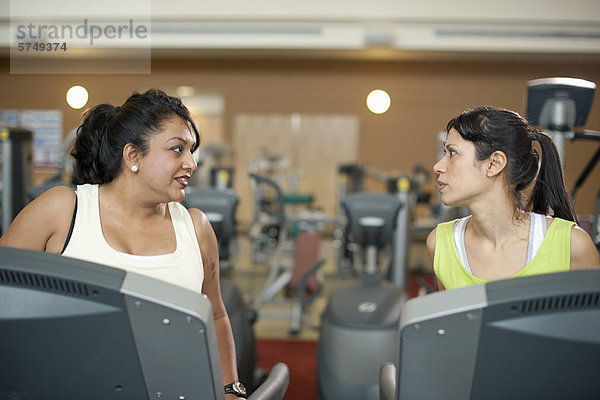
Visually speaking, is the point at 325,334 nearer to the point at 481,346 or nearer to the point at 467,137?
the point at 467,137

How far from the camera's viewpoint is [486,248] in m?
1.54

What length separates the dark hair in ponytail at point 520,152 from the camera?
4.79ft

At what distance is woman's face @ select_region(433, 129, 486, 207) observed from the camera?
1471 mm

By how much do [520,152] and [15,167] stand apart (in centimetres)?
310

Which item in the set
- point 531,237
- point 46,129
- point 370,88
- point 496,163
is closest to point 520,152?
point 496,163

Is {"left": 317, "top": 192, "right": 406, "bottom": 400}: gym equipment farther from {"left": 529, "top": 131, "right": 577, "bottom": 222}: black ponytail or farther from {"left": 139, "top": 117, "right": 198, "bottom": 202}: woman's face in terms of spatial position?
{"left": 139, "top": 117, "right": 198, "bottom": 202}: woman's face

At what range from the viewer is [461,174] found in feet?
4.83

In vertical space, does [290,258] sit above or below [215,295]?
below

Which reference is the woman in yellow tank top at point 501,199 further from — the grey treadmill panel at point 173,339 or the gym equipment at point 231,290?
the gym equipment at point 231,290

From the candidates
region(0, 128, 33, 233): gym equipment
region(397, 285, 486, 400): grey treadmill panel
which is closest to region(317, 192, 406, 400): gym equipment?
region(397, 285, 486, 400): grey treadmill panel

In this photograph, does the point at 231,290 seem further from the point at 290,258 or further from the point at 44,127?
the point at 44,127

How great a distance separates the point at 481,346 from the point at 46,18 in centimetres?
242

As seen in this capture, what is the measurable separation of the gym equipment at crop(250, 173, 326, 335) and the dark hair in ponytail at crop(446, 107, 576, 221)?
247cm

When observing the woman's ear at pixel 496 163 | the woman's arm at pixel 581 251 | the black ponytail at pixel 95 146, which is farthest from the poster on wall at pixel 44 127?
the woman's arm at pixel 581 251
